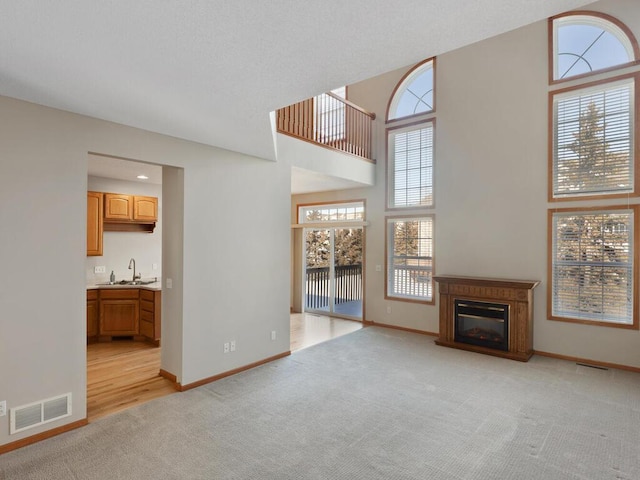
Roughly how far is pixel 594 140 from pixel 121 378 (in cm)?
648

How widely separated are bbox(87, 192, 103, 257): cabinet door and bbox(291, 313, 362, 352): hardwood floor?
3.32 m

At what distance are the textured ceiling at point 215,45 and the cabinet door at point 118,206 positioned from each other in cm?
287

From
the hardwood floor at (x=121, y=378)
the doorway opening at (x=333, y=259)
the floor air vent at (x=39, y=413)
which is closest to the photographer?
the floor air vent at (x=39, y=413)

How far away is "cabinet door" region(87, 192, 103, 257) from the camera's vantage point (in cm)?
521

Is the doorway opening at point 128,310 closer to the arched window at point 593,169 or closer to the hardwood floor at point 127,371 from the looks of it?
the hardwood floor at point 127,371

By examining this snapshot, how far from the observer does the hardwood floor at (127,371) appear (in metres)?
3.36

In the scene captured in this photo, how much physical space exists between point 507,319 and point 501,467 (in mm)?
2776

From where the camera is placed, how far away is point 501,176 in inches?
206

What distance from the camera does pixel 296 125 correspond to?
16.1 ft

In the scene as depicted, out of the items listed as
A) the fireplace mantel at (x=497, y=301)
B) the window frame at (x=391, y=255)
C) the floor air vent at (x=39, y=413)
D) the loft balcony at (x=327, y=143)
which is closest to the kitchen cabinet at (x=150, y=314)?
the floor air vent at (x=39, y=413)

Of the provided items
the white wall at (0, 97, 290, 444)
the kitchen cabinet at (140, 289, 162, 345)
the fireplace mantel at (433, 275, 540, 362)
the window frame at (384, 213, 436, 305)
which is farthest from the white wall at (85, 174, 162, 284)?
the fireplace mantel at (433, 275, 540, 362)

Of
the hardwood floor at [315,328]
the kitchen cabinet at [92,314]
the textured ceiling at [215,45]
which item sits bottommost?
the hardwood floor at [315,328]

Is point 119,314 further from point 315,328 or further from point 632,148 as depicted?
point 632,148

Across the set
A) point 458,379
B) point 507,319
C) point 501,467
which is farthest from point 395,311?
point 501,467
